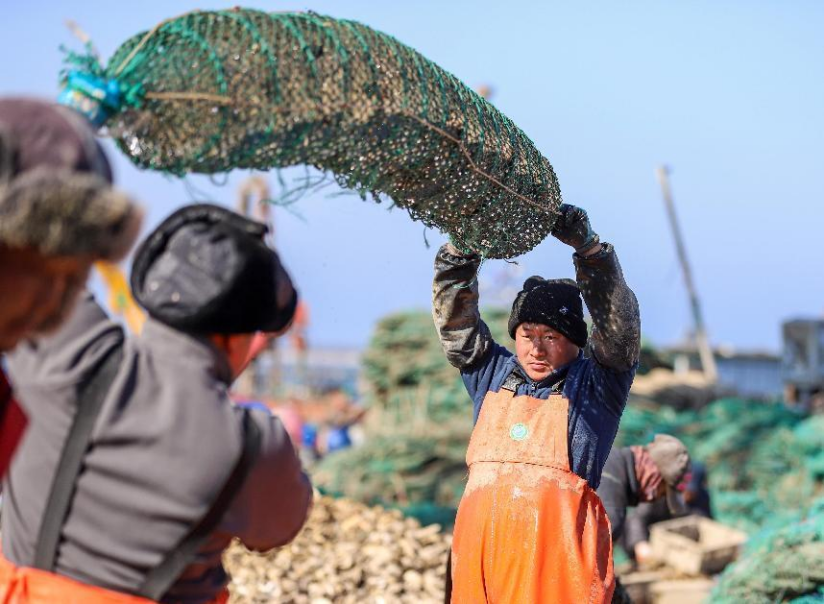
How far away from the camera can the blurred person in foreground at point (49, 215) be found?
1.53 m

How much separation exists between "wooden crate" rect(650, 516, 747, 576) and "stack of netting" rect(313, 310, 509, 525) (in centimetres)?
233

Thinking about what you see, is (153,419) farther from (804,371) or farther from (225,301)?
(804,371)

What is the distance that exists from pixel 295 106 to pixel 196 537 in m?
1.04

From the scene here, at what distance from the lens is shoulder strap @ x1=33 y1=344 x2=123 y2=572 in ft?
6.25

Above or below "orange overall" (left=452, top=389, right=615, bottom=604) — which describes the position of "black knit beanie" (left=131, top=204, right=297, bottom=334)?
above

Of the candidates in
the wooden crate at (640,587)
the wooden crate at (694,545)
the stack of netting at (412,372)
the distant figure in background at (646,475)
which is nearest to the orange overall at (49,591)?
the distant figure in background at (646,475)

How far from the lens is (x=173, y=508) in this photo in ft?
6.26

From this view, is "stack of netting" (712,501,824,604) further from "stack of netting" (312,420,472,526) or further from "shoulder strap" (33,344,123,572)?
"stack of netting" (312,420,472,526)

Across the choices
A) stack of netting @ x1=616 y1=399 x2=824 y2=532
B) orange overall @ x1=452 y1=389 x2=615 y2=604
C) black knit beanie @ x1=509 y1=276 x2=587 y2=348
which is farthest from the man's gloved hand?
stack of netting @ x1=616 y1=399 x2=824 y2=532

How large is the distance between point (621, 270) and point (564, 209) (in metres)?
0.30

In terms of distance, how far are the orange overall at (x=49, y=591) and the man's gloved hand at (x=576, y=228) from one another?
190 centimetres

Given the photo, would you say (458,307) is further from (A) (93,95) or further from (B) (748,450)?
(B) (748,450)

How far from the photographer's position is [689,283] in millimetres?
17031

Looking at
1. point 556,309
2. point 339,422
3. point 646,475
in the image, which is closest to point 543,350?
point 556,309
